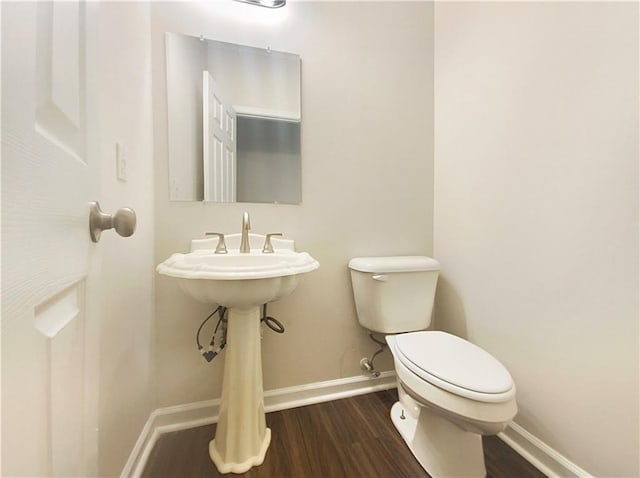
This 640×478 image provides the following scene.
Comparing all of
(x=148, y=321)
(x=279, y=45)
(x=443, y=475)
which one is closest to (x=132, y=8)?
(x=279, y=45)

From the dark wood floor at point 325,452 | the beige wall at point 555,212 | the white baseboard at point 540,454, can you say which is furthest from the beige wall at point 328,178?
the white baseboard at point 540,454

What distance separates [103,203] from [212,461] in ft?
3.20

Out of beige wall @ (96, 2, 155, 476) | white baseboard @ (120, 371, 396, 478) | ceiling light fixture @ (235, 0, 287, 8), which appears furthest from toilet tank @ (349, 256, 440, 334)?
ceiling light fixture @ (235, 0, 287, 8)

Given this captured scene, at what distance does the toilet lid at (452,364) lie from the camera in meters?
0.79

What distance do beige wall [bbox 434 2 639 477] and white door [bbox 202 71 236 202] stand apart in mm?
1120

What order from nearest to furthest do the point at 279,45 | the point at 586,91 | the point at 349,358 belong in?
the point at 586,91, the point at 279,45, the point at 349,358

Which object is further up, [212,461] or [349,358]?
[349,358]

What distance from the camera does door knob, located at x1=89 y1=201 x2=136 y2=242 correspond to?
44cm

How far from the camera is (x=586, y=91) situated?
85 centimetres

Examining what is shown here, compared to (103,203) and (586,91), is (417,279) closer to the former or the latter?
(586,91)

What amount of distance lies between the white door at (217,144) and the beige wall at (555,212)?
1.12 meters

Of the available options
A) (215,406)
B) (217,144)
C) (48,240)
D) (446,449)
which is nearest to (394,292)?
(446,449)

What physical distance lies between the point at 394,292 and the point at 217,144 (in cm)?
106

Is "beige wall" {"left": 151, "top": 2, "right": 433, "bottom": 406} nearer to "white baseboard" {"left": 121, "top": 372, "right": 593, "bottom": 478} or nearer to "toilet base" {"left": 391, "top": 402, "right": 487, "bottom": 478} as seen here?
"white baseboard" {"left": 121, "top": 372, "right": 593, "bottom": 478}
